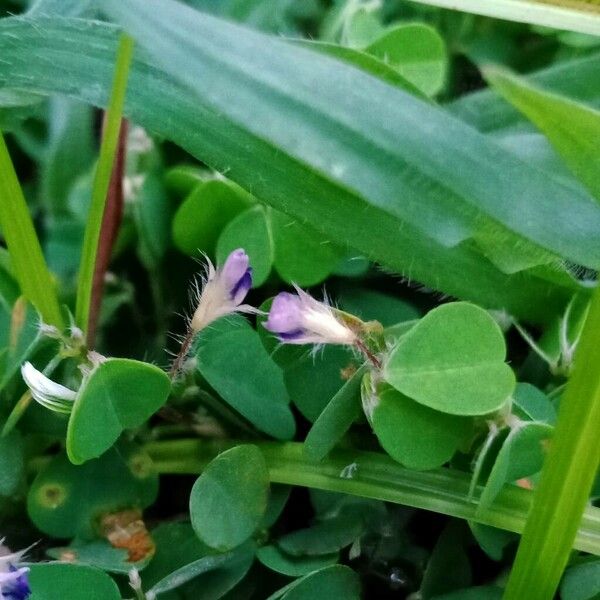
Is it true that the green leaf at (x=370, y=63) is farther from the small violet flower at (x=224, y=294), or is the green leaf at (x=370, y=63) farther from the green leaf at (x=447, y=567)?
the green leaf at (x=447, y=567)

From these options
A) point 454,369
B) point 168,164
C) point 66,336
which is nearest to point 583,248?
point 454,369

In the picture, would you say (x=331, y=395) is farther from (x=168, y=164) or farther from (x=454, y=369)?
(x=168, y=164)

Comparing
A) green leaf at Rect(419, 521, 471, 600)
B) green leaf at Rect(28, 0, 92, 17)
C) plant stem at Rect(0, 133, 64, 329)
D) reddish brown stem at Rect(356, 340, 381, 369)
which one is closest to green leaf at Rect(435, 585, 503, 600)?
green leaf at Rect(419, 521, 471, 600)

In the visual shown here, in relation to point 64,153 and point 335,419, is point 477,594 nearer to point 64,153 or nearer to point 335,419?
point 335,419

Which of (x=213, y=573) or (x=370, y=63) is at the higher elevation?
(x=370, y=63)

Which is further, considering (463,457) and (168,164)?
(168,164)

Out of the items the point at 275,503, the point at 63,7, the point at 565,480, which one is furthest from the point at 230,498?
the point at 63,7

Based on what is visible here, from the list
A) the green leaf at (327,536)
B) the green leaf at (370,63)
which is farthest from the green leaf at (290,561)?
the green leaf at (370,63)
